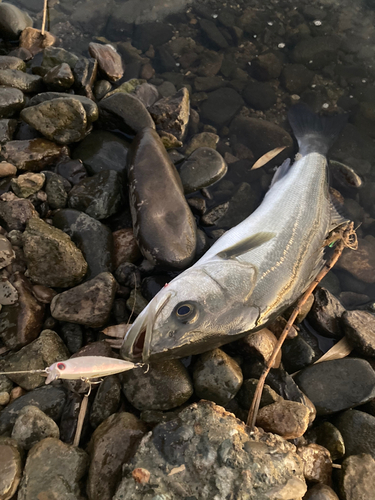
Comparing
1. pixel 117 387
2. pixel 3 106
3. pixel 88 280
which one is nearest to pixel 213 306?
pixel 117 387

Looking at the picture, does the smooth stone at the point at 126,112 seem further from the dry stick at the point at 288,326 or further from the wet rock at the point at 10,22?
the dry stick at the point at 288,326

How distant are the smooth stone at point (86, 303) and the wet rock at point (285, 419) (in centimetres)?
190

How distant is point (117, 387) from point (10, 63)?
5.04 m

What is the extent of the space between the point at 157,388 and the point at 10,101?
14.0 ft

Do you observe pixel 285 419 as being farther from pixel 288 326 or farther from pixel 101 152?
pixel 101 152

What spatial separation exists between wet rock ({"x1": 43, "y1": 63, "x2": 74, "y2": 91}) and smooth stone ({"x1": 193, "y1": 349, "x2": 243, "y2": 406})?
4476mm

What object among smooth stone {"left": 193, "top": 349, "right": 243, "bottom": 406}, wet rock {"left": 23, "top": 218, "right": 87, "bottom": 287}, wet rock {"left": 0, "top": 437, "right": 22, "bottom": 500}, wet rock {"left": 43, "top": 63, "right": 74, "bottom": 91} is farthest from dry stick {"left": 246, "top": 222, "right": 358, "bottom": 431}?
wet rock {"left": 43, "top": 63, "right": 74, "bottom": 91}

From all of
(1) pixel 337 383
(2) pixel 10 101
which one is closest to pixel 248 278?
(1) pixel 337 383

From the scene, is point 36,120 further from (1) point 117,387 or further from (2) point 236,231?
(1) point 117,387

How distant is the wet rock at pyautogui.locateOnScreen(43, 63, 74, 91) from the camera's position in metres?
4.86

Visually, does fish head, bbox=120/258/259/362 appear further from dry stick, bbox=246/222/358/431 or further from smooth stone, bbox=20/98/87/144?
smooth stone, bbox=20/98/87/144

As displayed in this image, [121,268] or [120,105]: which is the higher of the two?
[120,105]

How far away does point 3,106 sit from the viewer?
4.49 meters

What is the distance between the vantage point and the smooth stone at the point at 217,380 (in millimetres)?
3297
